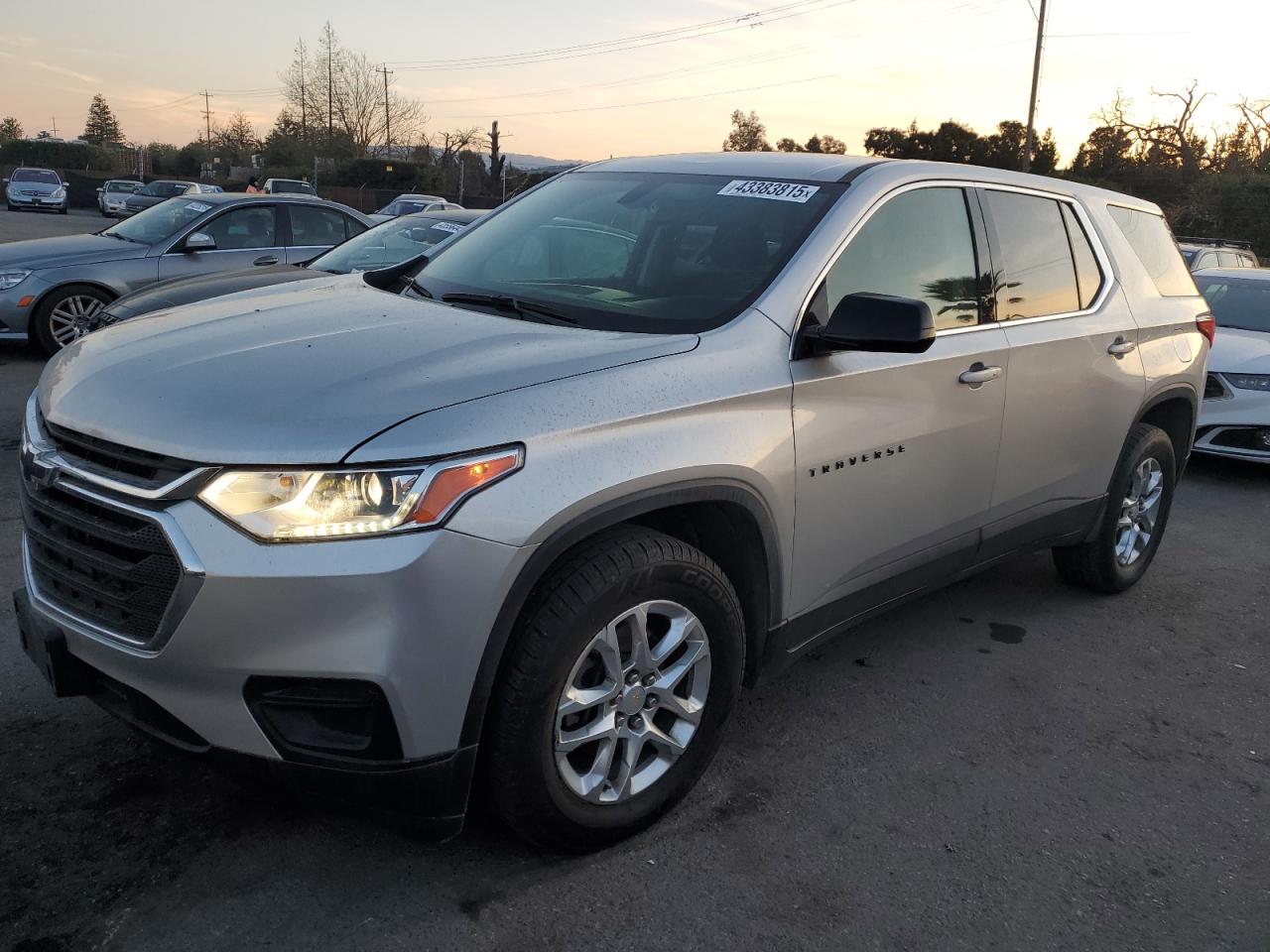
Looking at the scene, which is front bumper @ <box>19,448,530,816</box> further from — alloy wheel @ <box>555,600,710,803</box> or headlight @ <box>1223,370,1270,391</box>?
headlight @ <box>1223,370,1270,391</box>

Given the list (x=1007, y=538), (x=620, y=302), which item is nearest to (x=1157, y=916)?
(x=1007, y=538)

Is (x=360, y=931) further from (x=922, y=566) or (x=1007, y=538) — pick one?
(x=1007, y=538)

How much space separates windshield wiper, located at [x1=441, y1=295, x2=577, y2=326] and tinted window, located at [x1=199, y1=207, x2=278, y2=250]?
6874mm

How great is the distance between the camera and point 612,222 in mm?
3748

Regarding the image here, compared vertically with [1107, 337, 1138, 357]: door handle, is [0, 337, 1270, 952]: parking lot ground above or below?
below

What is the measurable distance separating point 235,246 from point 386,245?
2318mm

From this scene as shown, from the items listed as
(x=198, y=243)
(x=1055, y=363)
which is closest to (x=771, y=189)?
(x=1055, y=363)

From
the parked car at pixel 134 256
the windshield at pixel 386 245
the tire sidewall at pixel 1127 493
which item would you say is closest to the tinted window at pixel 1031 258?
the tire sidewall at pixel 1127 493

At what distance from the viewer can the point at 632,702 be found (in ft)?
9.08

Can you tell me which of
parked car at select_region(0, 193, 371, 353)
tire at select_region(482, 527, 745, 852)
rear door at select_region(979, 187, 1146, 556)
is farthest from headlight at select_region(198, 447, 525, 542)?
parked car at select_region(0, 193, 371, 353)

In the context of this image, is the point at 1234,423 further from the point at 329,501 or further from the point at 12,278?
the point at 12,278

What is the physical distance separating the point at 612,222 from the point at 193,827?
2298 mm

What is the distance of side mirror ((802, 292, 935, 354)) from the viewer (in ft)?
9.58

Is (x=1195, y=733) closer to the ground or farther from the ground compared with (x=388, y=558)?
closer to the ground
